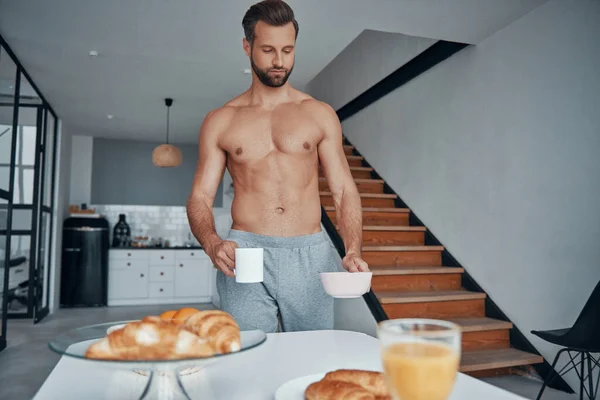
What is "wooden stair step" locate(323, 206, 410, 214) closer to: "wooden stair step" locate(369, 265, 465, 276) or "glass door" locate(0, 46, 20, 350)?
"wooden stair step" locate(369, 265, 465, 276)

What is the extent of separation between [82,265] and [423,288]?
15.9 feet

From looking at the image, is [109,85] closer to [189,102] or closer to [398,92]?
[189,102]

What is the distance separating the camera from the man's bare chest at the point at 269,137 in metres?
1.62

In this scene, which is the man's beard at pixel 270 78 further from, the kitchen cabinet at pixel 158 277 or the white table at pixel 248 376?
the kitchen cabinet at pixel 158 277

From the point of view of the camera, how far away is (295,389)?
0.67m

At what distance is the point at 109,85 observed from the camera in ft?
16.5

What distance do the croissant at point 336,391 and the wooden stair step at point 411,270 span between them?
3174 mm

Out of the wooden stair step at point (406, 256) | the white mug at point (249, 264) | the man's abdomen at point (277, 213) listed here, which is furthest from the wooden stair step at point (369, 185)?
the white mug at point (249, 264)

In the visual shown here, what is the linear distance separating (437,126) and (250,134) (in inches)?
121

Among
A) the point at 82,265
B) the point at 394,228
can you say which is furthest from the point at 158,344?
the point at 82,265

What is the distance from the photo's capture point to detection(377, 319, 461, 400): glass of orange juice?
1.50 feet

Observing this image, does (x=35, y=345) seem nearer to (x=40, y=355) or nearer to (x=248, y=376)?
(x=40, y=355)

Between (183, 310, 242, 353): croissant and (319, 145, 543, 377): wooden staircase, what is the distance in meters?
2.69

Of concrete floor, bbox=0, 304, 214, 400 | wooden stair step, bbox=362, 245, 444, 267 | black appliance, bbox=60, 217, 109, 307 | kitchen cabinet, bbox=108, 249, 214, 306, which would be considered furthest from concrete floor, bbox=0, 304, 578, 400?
wooden stair step, bbox=362, 245, 444, 267
